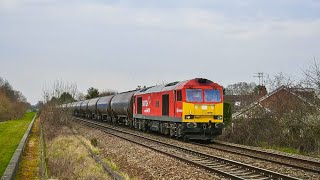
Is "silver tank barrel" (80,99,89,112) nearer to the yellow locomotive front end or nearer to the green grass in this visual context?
the green grass

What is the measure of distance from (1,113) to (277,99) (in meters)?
56.1

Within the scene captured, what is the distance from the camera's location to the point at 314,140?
62.6ft

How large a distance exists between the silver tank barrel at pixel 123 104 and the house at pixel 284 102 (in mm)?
11515

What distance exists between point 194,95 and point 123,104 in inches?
650

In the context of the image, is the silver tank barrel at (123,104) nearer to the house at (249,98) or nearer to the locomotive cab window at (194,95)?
the house at (249,98)

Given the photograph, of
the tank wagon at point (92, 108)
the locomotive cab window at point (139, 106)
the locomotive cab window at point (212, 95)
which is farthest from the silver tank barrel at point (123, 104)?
the locomotive cab window at point (212, 95)

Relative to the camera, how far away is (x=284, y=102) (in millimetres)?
22766

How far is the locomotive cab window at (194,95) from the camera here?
71.1 ft

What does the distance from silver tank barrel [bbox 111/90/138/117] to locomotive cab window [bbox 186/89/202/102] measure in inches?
532

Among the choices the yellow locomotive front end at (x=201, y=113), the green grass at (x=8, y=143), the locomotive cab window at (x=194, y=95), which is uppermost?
the locomotive cab window at (x=194, y=95)

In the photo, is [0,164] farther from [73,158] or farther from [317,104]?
[317,104]

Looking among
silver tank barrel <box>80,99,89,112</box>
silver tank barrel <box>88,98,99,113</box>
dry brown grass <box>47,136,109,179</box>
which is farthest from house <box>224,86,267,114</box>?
silver tank barrel <box>80,99,89,112</box>

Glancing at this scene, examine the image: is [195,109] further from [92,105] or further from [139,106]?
[92,105]

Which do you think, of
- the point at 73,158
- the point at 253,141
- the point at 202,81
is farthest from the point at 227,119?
the point at 73,158
